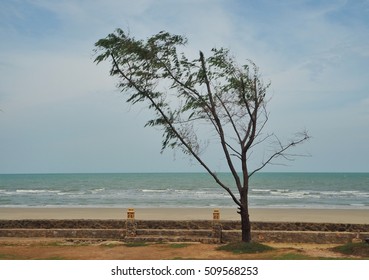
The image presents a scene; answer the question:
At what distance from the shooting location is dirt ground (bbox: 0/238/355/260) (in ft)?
44.4

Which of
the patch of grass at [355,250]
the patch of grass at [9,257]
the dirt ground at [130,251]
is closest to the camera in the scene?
the patch of grass at [9,257]

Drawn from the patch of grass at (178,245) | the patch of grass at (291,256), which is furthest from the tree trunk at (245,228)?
the patch of grass at (291,256)

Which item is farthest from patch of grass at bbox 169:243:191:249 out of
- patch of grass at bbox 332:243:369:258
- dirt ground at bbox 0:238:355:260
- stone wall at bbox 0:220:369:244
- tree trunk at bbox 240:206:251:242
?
patch of grass at bbox 332:243:369:258

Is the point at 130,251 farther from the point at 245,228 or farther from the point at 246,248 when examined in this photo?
the point at 245,228

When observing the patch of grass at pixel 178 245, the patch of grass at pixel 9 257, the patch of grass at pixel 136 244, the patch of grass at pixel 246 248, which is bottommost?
the patch of grass at pixel 9 257

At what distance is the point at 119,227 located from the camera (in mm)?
20516

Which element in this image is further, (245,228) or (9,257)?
(245,228)

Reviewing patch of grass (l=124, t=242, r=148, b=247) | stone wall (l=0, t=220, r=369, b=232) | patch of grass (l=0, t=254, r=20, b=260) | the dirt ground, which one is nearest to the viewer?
patch of grass (l=0, t=254, r=20, b=260)

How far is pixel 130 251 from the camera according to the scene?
14.9 m

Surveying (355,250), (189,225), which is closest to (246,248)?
(355,250)

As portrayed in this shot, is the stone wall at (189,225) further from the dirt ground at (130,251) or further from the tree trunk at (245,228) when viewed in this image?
the tree trunk at (245,228)

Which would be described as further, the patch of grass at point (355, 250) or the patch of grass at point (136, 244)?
the patch of grass at point (136, 244)

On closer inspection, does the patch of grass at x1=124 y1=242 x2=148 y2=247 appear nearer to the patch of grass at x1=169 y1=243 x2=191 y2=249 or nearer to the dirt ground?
the dirt ground

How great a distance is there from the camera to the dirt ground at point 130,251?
13.5m
